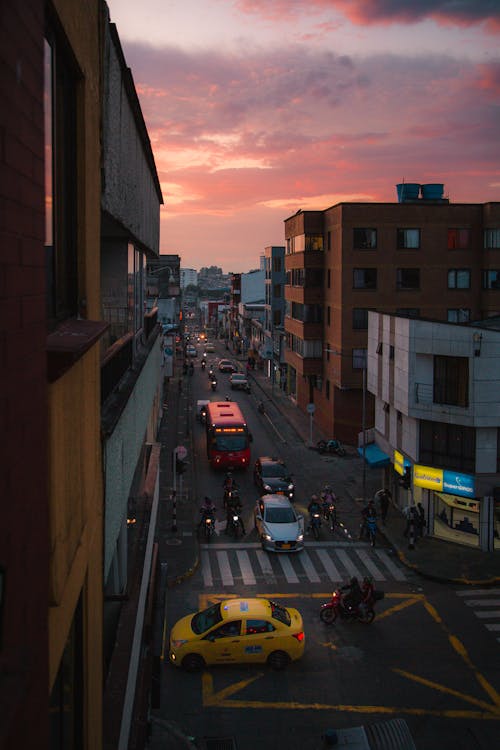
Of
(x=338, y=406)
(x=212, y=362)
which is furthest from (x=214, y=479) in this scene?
(x=212, y=362)

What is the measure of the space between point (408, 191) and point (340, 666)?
3851 centimetres

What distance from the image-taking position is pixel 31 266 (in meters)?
2.77

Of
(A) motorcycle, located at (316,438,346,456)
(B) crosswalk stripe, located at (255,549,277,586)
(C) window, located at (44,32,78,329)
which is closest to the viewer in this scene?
(C) window, located at (44,32,78,329)

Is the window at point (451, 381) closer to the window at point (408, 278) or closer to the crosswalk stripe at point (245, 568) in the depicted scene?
the crosswalk stripe at point (245, 568)

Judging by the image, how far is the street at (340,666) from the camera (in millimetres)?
15570

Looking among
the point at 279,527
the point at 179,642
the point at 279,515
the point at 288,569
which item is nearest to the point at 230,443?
the point at 279,515

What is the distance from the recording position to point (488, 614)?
21.6 meters

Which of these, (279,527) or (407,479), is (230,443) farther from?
(407,479)

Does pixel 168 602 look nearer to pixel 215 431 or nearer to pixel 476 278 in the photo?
pixel 215 431

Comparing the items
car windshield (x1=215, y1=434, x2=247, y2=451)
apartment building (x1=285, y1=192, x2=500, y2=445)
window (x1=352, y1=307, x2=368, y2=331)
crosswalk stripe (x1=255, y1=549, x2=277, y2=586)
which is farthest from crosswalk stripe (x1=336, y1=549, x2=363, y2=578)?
window (x1=352, y1=307, x2=368, y2=331)

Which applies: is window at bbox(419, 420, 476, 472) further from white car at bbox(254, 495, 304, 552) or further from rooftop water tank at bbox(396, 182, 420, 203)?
rooftop water tank at bbox(396, 182, 420, 203)

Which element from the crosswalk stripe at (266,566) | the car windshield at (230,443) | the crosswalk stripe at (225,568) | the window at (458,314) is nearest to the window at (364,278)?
the window at (458,314)

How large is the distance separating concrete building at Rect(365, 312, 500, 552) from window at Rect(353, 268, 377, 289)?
14.5m

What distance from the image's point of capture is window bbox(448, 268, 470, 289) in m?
45.2
